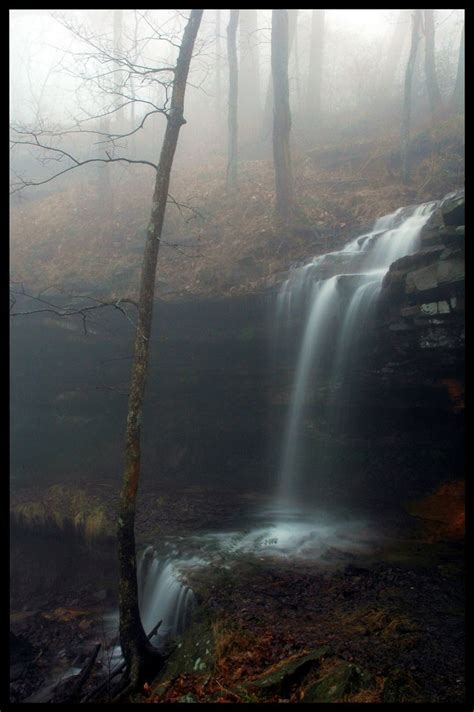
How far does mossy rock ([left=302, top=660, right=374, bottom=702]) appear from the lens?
4.38 metres

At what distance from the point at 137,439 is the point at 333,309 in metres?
6.40

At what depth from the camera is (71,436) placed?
15.4 meters

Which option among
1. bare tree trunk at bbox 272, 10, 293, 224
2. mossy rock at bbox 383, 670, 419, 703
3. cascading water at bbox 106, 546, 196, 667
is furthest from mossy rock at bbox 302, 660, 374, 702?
bare tree trunk at bbox 272, 10, 293, 224

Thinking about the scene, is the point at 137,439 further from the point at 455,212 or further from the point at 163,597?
the point at 455,212

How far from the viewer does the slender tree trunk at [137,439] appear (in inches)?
233

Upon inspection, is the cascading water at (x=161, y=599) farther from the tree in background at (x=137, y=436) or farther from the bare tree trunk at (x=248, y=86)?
the bare tree trunk at (x=248, y=86)

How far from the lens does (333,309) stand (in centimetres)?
1141

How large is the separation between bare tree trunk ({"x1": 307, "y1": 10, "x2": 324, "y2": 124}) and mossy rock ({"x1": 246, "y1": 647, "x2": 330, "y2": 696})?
75.7 feet

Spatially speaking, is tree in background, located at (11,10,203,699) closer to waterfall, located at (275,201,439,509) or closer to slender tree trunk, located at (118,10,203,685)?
slender tree trunk, located at (118,10,203,685)

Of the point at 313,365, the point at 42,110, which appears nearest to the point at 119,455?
the point at 313,365

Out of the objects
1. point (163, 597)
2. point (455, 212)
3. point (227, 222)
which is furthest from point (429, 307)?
point (227, 222)

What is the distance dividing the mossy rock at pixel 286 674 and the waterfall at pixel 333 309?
6704 mm

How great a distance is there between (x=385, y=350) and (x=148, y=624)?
6805 mm

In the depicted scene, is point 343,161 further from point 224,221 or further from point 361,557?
point 361,557
